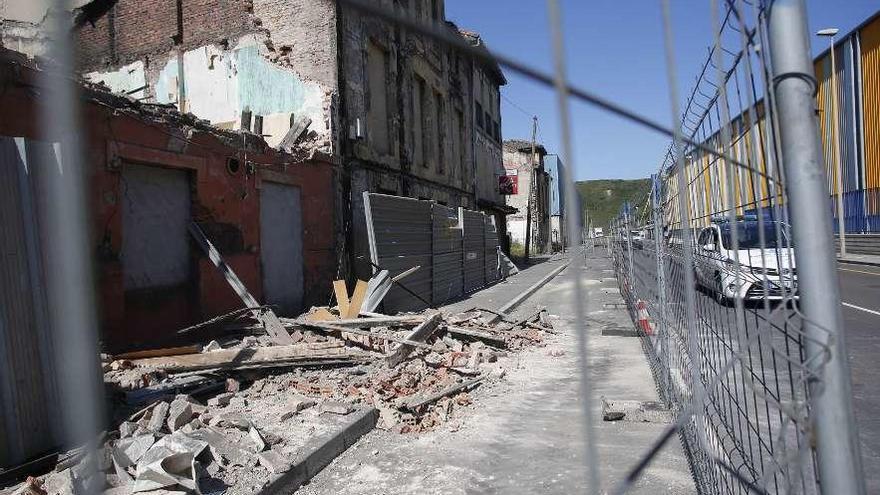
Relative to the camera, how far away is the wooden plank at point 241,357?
590 centimetres

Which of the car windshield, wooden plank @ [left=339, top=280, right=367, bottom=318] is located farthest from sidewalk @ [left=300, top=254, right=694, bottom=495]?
wooden plank @ [left=339, top=280, right=367, bottom=318]

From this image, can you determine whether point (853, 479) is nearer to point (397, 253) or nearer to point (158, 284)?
point (158, 284)

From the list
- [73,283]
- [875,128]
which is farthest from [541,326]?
[875,128]

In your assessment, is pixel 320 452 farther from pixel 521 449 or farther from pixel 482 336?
pixel 482 336

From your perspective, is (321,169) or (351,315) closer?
(351,315)

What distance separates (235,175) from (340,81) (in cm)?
423

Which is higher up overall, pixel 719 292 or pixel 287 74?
pixel 287 74

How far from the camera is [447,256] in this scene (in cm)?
1459

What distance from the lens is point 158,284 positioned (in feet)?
25.1

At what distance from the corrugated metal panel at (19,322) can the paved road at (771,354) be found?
13.0ft

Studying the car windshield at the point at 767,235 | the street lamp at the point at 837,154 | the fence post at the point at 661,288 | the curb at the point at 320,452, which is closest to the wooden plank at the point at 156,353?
the curb at the point at 320,452

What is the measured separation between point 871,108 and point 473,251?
1620 cm

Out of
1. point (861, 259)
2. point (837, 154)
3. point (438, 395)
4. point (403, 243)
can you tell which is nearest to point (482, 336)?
point (438, 395)

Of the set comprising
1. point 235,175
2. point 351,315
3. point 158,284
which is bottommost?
point 351,315
